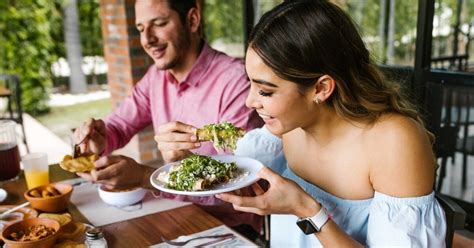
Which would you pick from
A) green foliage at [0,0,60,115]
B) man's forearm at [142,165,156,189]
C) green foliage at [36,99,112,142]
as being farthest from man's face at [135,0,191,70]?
green foliage at [0,0,60,115]

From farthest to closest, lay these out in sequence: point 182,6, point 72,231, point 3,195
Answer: point 182,6, point 3,195, point 72,231

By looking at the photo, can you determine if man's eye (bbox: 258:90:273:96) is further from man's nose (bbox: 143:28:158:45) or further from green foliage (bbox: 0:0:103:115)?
green foliage (bbox: 0:0:103:115)

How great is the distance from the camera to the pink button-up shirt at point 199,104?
2037 mm

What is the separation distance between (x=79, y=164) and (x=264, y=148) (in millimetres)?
730

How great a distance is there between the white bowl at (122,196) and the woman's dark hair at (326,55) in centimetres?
79

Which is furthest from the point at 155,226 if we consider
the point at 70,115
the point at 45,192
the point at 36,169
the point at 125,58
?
the point at 70,115

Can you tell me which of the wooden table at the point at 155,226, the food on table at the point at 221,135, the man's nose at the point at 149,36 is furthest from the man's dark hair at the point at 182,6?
the wooden table at the point at 155,226

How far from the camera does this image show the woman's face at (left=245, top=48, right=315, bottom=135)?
4.12 feet

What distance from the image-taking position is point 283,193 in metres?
1.20

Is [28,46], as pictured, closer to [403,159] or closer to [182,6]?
[182,6]

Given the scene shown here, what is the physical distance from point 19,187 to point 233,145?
3.47ft

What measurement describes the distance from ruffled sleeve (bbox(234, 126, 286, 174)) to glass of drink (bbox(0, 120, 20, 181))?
45.4 inches

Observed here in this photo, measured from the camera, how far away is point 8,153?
209cm

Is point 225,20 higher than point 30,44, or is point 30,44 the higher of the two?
point 225,20
